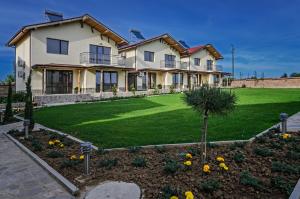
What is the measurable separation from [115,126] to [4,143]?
13.0ft

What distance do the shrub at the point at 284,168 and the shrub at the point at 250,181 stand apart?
0.69 metres

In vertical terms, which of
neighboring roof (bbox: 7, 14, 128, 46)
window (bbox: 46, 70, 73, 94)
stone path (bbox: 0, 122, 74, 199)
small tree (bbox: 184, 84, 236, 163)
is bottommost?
stone path (bbox: 0, 122, 74, 199)

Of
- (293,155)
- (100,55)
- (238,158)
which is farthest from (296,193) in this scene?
(100,55)

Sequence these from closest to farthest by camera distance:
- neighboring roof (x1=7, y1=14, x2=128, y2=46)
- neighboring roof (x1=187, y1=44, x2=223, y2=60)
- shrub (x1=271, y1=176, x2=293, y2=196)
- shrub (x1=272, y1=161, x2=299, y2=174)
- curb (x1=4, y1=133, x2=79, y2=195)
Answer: shrub (x1=271, y1=176, x2=293, y2=196), curb (x1=4, y1=133, x2=79, y2=195), shrub (x1=272, y1=161, x2=299, y2=174), neighboring roof (x1=7, y1=14, x2=128, y2=46), neighboring roof (x1=187, y1=44, x2=223, y2=60)

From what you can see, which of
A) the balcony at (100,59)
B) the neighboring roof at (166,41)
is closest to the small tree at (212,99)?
the balcony at (100,59)

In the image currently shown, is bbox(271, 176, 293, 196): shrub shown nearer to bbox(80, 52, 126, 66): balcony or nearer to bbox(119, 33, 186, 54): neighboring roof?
bbox(80, 52, 126, 66): balcony

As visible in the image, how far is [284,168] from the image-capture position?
4.57 m

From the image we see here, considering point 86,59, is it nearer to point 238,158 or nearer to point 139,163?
point 139,163

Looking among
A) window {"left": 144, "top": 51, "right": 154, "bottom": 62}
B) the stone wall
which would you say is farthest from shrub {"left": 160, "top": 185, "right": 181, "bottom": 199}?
the stone wall

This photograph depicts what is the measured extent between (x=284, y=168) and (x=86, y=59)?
2471cm

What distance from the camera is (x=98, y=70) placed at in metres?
27.6

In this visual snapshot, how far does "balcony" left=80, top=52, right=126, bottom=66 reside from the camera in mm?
26750

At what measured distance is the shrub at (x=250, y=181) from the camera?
4.00 meters

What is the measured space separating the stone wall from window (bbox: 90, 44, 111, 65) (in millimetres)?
26072
